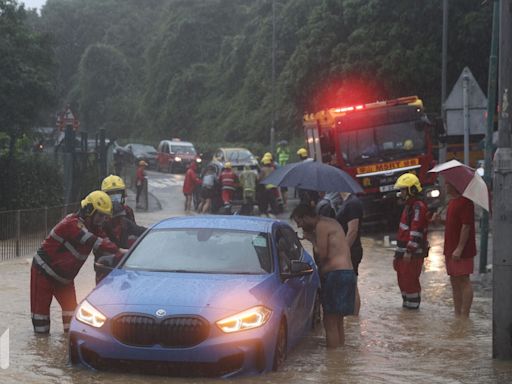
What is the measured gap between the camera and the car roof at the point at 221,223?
9.89 meters

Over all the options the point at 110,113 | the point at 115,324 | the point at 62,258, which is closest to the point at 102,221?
the point at 62,258

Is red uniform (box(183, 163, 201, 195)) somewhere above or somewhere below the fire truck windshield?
below

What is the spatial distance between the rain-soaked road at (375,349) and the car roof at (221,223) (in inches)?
49.2

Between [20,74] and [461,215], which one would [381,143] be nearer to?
[20,74]

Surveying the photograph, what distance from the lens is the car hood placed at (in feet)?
27.4

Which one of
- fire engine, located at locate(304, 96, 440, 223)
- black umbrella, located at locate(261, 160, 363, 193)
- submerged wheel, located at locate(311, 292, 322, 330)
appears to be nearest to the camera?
submerged wheel, located at locate(311, 292, 322, 330)

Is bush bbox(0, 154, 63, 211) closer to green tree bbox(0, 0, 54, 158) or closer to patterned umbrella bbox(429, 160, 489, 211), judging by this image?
green tree bbox(0, 0, 54, 158)

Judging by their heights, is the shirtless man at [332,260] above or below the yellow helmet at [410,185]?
below

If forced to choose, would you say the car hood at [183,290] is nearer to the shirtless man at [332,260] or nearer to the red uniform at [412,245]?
the shirtless man at [332,260]

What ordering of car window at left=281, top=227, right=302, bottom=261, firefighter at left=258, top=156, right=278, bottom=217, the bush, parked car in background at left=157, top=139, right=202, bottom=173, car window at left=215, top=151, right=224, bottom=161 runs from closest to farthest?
1. car window at left=281, top=227, right=302, bottom=261
2. the bush
3. firefighter at left=258, top=156, right=278, bottom=217
4. car window at left=215, top=151, right=224, bottom=161
5. parked car in background at left=157, top=139, right=202, bottom=173

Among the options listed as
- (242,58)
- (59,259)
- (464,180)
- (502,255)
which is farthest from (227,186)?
(242,58)

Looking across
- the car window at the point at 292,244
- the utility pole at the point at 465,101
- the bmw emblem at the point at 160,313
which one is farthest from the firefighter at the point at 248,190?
the bmw emblem at the point at 160,313

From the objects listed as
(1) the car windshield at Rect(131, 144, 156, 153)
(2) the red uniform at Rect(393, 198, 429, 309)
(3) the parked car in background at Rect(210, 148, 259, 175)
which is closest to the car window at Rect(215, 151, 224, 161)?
(3) the parked car in background at Rect(210, 148, 259, 175)

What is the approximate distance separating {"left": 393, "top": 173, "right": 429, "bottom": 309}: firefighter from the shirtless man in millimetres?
2904
